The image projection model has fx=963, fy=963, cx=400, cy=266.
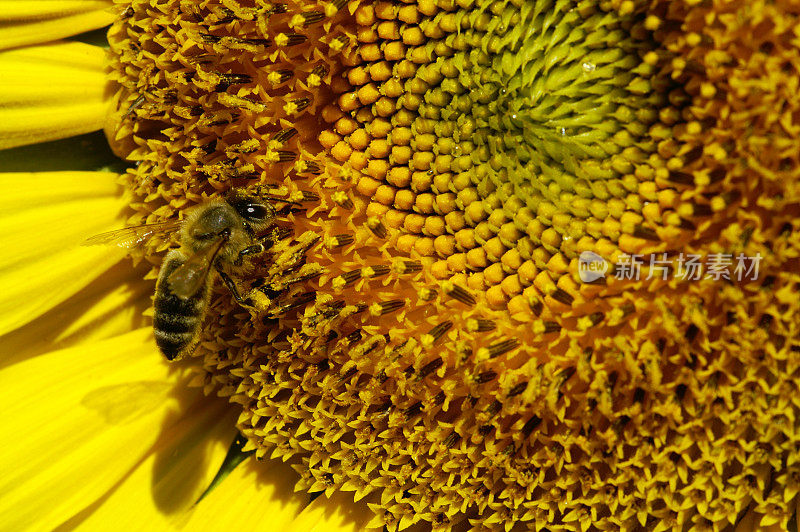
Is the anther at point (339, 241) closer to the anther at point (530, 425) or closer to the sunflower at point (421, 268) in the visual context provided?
the sunflower at point (421, 268)

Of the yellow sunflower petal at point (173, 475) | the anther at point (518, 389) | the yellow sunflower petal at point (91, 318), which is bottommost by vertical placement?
the yellow sunflower petal at point (173, 475)

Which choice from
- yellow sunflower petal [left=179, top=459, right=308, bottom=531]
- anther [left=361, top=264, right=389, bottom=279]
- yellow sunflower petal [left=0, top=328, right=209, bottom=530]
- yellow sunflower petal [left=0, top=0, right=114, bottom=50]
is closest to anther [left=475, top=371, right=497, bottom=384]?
anther [left=361, top=264, right=389, bottom=279]

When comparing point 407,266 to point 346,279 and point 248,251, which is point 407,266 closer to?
point 346,279

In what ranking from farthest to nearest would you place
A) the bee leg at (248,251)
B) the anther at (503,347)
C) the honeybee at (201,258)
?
1. the bee leg at (248,251)
2. the honeybee at (201,258)
3. the anther at (503,347)

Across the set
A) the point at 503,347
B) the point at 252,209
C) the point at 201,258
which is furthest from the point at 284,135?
the point at 503,347

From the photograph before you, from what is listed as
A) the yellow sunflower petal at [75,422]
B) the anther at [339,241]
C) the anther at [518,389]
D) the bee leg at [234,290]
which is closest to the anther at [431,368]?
the anther at [518,389]

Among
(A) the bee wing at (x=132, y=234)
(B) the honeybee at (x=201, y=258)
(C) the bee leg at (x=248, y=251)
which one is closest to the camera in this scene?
(B) the honeybee at (x=201, y=258)

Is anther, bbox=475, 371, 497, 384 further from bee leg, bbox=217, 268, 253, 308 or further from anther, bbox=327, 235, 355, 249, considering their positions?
bee leg, bbox=217, 268, 253, 308
